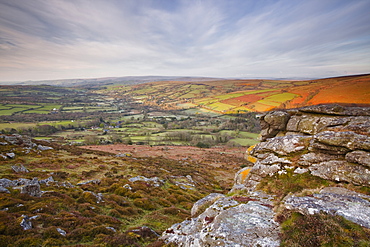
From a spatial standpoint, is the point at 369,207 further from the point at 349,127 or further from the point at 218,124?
the point at 218,124

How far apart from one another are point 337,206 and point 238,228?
424 centimetres

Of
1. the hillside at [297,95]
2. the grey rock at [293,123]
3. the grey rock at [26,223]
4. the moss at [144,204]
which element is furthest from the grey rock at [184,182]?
the hillside at [297,95]

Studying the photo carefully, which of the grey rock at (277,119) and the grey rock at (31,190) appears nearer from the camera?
the grey rock at (31,190)

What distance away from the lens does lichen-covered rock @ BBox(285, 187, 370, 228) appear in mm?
6066

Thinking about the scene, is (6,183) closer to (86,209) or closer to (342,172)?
(86,209)

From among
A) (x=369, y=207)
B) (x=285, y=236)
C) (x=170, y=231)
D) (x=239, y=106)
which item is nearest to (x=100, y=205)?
(x=170, y=231)

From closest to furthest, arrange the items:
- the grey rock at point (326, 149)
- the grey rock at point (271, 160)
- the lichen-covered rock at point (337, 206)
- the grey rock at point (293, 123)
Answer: the lichen-covered rock at point (337, 206)
the grey rock at point (326, 149)
the grey rock at point (271, 160)
the grey rock at point (293, 123)

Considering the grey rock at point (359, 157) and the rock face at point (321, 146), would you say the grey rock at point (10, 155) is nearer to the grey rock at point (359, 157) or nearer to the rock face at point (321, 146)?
the rock face at point (321, 146)

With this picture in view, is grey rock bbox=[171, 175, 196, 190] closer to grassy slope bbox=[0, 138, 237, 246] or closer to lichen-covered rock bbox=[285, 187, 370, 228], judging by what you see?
grassy slope bbox=[0, 138, 237, 246]

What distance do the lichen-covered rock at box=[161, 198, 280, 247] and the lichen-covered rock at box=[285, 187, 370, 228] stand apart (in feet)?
4.36

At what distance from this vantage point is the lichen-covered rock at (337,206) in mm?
6066

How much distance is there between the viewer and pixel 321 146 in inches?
463

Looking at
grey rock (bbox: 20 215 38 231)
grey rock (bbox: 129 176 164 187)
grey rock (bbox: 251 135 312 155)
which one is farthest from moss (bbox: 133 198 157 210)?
grey rock (bbox: 251 135 312 155)

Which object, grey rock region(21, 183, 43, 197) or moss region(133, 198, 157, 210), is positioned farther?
moss region(133, 198, 157, 210)
